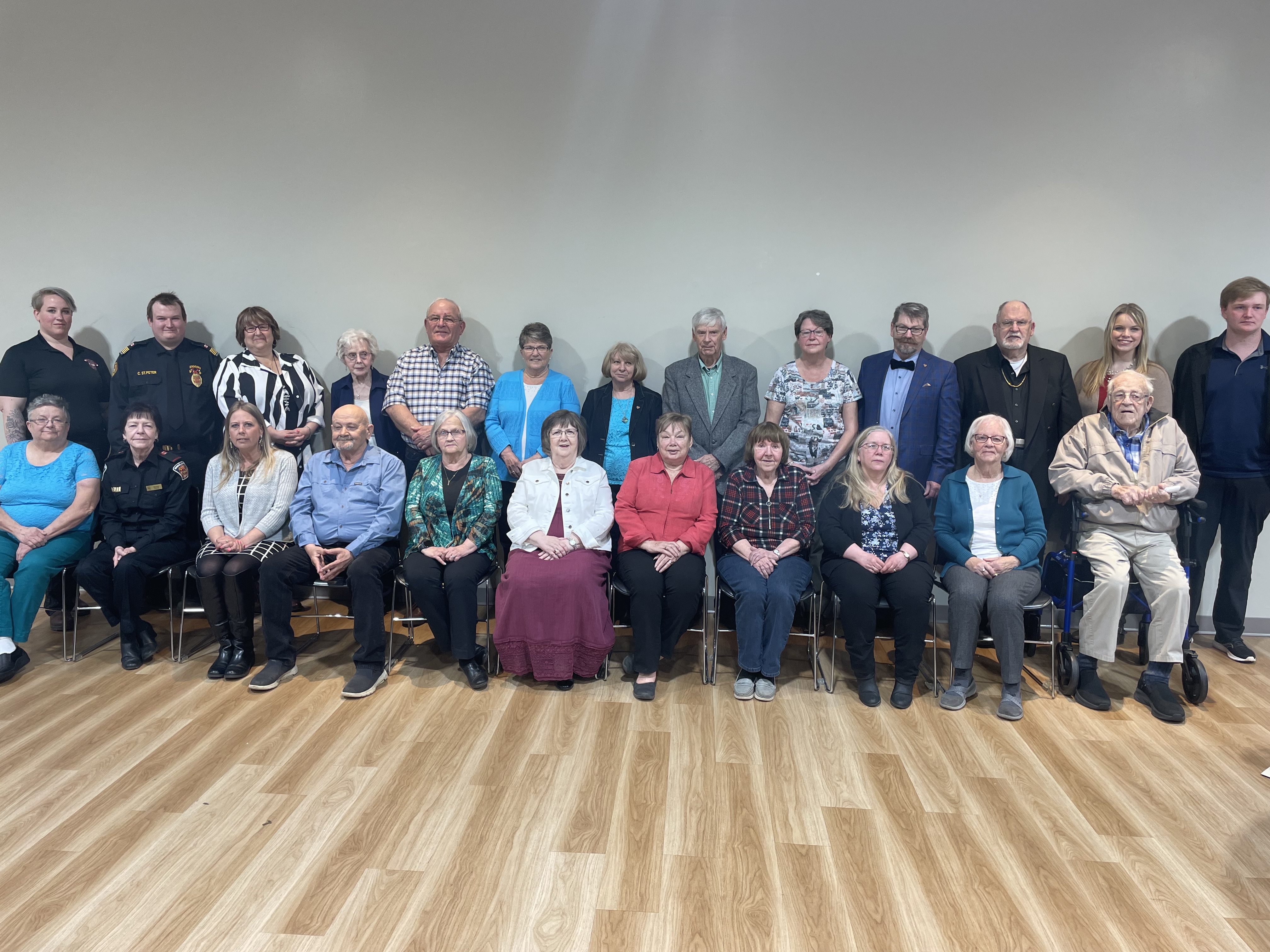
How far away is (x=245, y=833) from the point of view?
94.7 inches

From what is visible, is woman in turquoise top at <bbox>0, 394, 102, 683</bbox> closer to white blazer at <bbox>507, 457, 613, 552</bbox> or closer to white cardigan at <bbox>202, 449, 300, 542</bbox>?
white cardigan at <bbox>202, 449, 300, 542</bbox>

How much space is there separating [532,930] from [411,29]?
15.0 ft

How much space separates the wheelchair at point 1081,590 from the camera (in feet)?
11.3

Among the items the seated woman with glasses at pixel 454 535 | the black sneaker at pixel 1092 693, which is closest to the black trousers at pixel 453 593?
the seated woman with glasses at pixel 454 535

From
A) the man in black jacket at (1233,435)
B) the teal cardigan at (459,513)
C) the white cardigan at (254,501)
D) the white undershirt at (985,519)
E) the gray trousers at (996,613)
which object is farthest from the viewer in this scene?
the man in black jacket at (1233,435)

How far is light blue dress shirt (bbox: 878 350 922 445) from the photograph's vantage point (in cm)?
409

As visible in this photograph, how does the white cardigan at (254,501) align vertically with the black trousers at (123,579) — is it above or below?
above

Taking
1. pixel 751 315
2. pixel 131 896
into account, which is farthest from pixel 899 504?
pixel 131 896

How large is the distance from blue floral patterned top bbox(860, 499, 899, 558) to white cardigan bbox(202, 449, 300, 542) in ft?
9.04

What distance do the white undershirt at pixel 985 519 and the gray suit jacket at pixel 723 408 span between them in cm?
114

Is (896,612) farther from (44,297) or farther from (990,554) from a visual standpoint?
(44,297)

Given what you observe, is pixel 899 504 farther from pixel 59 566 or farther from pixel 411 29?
pixel 59 566

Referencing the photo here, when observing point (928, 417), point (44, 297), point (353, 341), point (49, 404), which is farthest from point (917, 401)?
point (44, 297)

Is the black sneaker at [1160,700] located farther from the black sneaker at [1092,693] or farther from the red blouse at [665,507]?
the red blouse at [665,507]
